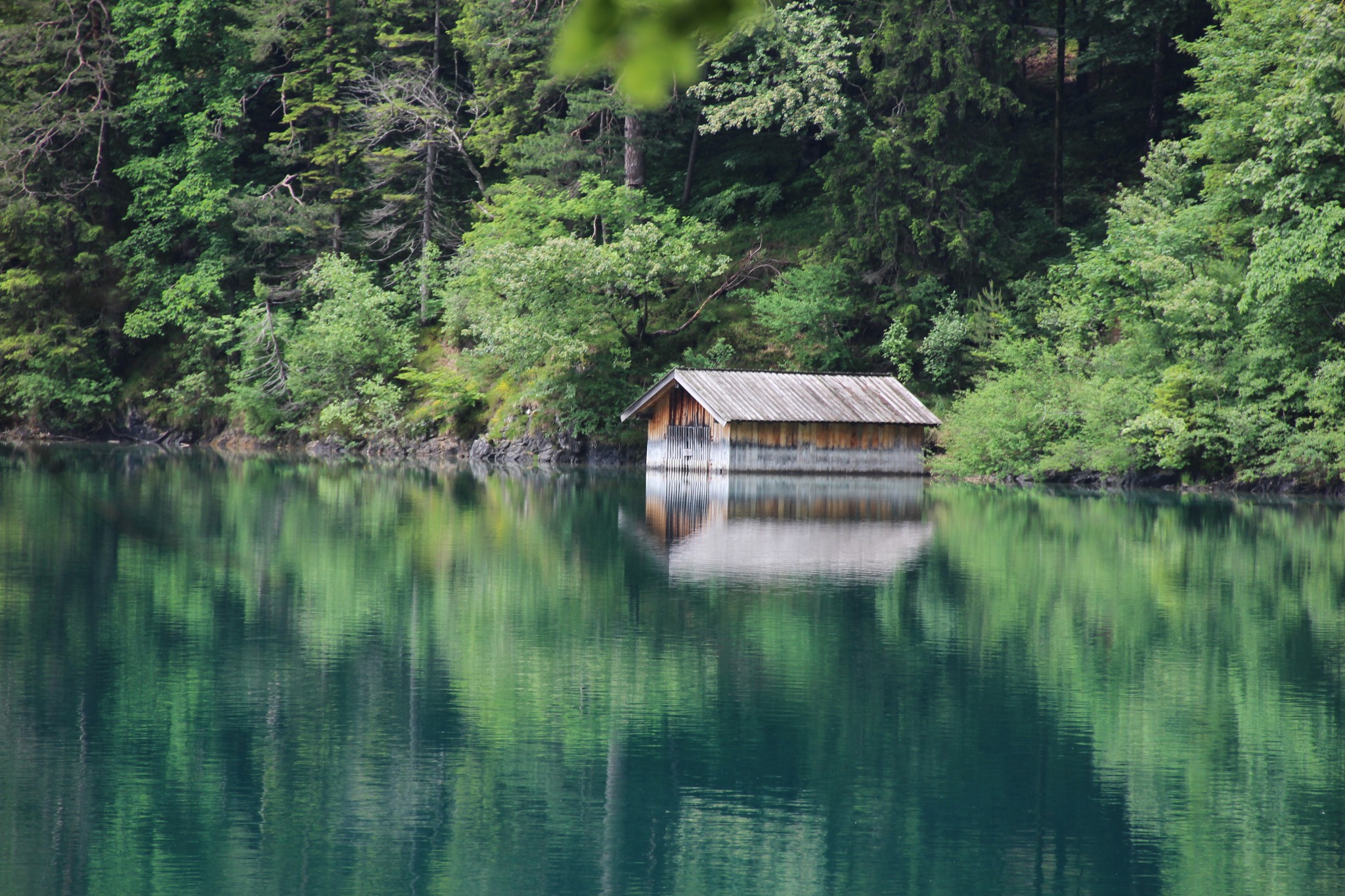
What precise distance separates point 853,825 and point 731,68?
42.5m

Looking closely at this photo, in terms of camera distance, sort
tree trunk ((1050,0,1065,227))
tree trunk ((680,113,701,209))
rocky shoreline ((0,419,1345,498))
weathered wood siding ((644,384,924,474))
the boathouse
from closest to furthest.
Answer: rocky shoreline ((0,419,1345,498)), the boathouse, weathered wood siding ((644,384,924,474)), tree trunk ((1050,0,1065,227)), tree trunk ((680,113,701,209))

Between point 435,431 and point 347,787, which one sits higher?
point 435,431

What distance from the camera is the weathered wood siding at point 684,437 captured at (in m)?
43.9

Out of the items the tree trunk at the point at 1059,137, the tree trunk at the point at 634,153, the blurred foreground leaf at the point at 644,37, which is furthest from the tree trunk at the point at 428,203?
the blurred foreground leaf at the point at 644,37

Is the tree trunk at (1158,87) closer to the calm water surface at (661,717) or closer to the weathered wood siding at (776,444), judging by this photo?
the weathered wood siding at (776,444)

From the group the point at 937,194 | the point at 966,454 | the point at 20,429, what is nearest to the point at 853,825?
the point at 966,454

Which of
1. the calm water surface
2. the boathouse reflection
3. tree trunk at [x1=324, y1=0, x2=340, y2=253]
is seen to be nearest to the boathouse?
the boathouse reflection

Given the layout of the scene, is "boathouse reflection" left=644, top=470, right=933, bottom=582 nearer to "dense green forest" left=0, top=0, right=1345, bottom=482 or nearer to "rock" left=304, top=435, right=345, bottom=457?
"dense green forest" left=0, top=0, right=1345, bottom=482

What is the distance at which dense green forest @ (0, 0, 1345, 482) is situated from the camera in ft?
126

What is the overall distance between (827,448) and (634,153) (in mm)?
15218

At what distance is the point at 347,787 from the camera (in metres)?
9.41

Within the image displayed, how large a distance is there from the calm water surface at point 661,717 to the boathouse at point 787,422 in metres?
20.5

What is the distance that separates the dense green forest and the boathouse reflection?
7.61 m

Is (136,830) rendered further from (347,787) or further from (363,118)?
(363,118)
